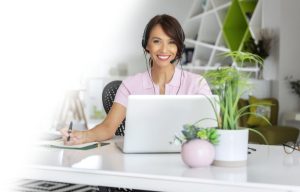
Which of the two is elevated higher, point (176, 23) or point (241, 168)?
point (176, 23)

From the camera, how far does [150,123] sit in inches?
59.7

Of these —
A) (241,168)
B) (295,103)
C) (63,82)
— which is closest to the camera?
(241,168)

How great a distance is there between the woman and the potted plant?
423mm

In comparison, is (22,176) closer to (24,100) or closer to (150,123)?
(150,123)

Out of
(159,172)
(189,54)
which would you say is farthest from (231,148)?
(189,54)

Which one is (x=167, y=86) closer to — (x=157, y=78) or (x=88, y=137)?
(x=157, y=78)

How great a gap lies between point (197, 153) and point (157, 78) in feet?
2.58

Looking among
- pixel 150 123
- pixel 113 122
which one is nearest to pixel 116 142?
pixel 113 122

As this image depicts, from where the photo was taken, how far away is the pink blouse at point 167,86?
2045mm

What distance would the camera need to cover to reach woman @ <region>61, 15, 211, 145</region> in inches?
74.4

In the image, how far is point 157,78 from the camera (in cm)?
206

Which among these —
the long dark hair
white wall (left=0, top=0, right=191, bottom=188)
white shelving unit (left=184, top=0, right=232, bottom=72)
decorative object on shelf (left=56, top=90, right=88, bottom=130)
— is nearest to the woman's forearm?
the long dark hair

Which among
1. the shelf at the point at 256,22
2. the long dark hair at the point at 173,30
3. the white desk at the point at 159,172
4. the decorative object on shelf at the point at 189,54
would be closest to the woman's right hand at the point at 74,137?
the white desk at the point at 159,172

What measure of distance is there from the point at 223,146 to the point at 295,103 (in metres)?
4.47
